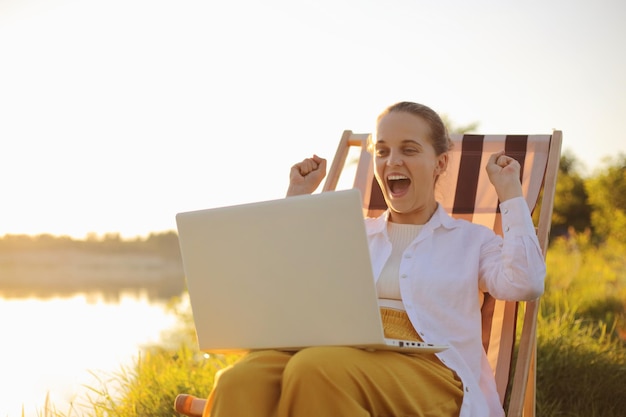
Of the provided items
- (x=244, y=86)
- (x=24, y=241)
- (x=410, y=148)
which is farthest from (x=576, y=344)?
(x=24, y=241)

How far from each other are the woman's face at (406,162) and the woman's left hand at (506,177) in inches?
9.6

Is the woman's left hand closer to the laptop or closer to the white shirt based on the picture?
the white shirt

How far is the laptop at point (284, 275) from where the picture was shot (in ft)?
6.45

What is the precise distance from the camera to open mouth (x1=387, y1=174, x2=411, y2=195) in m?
2.76

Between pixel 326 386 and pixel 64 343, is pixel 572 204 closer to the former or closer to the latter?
pixel 64 343

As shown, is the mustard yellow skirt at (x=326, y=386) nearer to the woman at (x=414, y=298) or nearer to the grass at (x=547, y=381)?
the woman at (x=414, y=298)

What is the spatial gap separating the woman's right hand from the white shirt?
0.52 m

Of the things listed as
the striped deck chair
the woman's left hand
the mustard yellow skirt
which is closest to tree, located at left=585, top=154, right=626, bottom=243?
the striped deck chair

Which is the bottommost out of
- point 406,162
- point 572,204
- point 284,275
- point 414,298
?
point 414,298

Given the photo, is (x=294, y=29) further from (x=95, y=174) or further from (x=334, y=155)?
(x=95, y=174)

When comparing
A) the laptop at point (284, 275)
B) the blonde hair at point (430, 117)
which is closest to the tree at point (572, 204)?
the blonde hair at point (430, 117)

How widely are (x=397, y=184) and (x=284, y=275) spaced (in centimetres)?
89

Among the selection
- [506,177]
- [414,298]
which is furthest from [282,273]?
[506,177]

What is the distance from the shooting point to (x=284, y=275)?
6.70 feet
